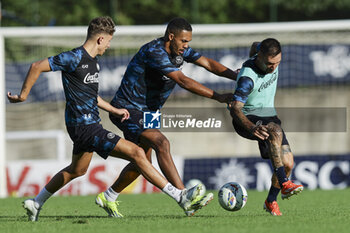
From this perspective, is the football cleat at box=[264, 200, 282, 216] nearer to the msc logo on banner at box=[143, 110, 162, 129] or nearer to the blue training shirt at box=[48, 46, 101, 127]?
the msc logo on banner at box=[143, 110, 162, 129]

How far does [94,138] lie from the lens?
7.11 metres

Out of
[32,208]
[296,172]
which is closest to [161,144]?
[32,208]

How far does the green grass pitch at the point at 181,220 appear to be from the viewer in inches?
245

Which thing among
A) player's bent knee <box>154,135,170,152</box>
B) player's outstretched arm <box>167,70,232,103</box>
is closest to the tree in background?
player's outstretched arm <box>167,70,232,103</box>

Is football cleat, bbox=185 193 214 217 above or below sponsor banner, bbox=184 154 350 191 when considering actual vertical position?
above

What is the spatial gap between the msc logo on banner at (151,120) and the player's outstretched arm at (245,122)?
977 millimetres

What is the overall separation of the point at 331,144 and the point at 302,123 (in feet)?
5.44

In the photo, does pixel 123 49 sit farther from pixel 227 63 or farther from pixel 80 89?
pixel 80 89

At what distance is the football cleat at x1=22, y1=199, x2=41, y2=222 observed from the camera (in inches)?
289

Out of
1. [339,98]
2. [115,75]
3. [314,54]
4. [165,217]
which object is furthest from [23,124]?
[165,217]

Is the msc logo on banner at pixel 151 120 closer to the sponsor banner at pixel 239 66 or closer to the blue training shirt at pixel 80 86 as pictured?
the blue training shirt at pixel 80 86

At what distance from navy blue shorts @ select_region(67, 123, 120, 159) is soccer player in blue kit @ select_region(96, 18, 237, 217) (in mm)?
650

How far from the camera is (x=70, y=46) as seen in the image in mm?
15297

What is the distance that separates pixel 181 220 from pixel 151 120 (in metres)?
1.48
